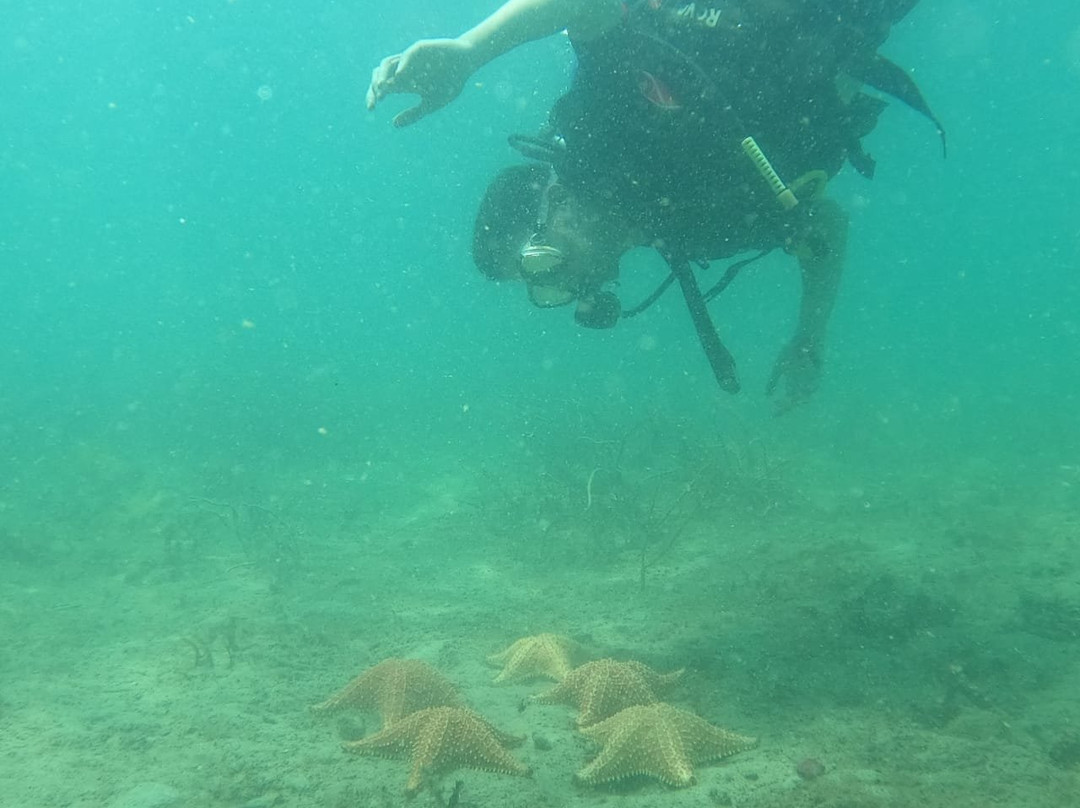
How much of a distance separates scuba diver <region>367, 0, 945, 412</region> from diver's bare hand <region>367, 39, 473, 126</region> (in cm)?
15

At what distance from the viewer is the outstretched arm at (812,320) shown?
385 cm

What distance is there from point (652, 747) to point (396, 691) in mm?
1601

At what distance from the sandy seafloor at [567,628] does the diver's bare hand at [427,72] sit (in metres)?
3.34

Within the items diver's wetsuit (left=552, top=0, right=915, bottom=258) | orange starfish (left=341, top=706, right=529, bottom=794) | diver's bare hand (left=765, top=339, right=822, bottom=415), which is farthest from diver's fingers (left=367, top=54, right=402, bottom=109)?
orange starfish (left=341, top=706, right=529, bottom=794)

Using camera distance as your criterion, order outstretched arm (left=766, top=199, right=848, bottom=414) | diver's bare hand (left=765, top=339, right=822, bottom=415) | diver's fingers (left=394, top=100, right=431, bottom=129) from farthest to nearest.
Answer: diver's bare hand (left=765, top=339, right=822, bottom=415) < outstretched arm (left=766, top=199, right=848, bottom=414) < diver's fingers (left=394, top=100, right=431, bottom=129)

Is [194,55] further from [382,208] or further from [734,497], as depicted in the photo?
[734,497]

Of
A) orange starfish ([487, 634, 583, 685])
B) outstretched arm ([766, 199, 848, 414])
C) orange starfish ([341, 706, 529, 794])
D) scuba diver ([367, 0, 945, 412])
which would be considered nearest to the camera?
scuba diver ([367, 0, 945, 412])

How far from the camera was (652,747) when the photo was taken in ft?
10.1

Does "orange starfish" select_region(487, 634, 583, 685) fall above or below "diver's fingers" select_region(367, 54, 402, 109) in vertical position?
below

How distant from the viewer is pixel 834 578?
5.84 metres

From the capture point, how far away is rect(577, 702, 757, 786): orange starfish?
3064 millimetres

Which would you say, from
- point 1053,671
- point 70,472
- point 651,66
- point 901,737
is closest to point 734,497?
point 1053,671

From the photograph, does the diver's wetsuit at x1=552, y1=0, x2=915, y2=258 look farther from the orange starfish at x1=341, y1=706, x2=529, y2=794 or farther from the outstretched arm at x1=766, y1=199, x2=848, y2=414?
the orange starfish at x1=341, y1=706, x2=529, y2=794

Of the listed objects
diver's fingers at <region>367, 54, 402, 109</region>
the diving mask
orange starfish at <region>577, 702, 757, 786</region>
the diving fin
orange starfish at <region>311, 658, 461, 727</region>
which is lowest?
orange starfish at <region>577, 702, 757, 786</region>
